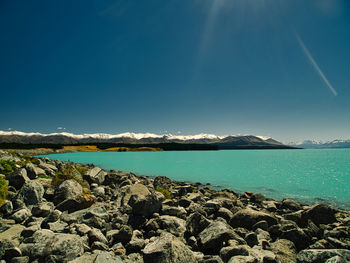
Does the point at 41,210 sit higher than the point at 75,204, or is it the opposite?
the point at 41,210

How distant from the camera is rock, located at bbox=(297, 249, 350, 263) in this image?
582 centimetres

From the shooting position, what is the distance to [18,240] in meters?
6.35

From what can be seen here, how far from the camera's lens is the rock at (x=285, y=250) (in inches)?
259

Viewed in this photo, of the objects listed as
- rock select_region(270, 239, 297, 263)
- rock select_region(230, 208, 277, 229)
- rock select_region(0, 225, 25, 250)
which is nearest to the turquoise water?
rock select_region(230, 208, 277, 229)

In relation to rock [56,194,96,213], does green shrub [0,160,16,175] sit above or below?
above

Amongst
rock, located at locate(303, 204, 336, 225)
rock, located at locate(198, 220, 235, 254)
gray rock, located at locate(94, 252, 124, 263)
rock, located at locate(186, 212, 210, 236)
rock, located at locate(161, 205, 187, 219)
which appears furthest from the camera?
rock, located at locate(303, 204, 336, 225)

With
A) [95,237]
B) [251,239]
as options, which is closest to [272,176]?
[251,239]

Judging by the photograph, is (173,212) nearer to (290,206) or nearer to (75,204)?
(75,204)

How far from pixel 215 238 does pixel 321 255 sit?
3.24 meters

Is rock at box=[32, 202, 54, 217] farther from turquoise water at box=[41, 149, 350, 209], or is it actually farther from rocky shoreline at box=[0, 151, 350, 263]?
turquoise water at box=[41, 149, 350, 209]

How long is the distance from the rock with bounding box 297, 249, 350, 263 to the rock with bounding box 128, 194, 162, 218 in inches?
252

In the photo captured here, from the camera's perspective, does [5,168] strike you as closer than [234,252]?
No

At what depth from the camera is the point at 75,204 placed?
32.8 ft

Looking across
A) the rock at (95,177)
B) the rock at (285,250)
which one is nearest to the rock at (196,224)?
the rock at (285,250)
